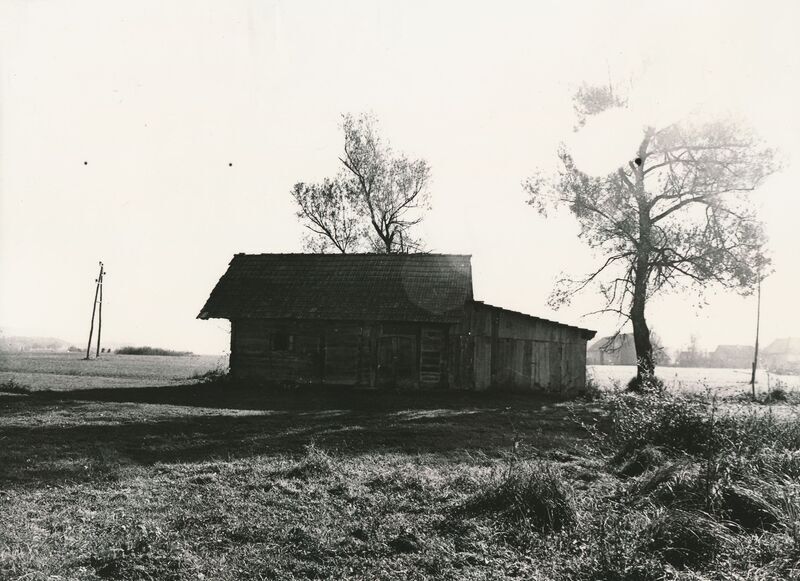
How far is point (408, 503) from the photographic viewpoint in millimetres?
7070

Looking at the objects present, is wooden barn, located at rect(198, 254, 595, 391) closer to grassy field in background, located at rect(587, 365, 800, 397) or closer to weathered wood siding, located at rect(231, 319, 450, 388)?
weathered wood siding, located at rect(231, 319, 450, 388)

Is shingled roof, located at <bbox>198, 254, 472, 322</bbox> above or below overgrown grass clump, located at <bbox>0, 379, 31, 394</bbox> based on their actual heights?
above

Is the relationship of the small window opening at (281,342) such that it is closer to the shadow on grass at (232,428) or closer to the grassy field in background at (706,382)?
the shadow on grass at (232,428)

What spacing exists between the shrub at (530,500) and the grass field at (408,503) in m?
0.02

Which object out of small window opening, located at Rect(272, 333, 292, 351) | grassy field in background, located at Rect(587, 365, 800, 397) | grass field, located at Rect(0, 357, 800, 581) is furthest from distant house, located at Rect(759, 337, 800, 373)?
grass field, located at Rect(0, 357, 800, 581)

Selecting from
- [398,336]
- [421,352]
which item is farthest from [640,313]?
[398,336]

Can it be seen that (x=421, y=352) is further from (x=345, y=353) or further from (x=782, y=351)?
(x=782, y=351)

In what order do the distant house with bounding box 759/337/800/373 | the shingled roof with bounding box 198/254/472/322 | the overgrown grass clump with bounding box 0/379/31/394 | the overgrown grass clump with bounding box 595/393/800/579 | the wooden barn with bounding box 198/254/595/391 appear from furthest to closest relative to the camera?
the distant house with bounding box 759/337/800/373, the shingled roof with bounding box 198/254/472/322, the wooden barn with bounding box 198/254/595/391, the overgrown grass clump with bounding box 0/379/31/394, the overgrown grass clump with bounding box 595/393/800/579

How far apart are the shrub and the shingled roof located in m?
15.6

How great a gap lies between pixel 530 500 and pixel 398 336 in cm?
1698

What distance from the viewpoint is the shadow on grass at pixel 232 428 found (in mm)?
9570

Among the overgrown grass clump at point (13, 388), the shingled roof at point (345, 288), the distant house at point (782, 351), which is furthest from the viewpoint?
the distant house at point (782, 351)

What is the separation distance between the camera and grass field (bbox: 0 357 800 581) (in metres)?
5.05

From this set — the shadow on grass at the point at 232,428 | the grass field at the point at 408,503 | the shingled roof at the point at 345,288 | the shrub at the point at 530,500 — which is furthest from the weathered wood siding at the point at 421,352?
the shrub at the point at 530,500
